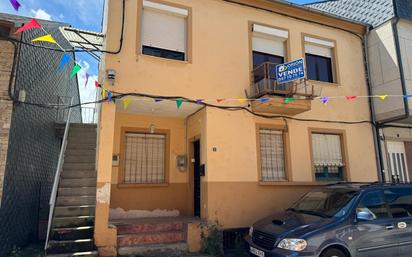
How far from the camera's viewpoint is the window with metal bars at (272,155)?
9148 millimetres

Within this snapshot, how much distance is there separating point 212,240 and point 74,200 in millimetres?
3704

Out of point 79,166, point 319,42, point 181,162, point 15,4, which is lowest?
point 79,166

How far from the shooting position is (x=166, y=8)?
8602mm

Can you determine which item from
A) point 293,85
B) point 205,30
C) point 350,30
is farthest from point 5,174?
point 350,30

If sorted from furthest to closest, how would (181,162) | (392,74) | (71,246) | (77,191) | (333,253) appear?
(392,74), (181,162), (77,191), (71,246), (333,253)

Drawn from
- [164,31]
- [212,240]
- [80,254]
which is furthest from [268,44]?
[80,254]

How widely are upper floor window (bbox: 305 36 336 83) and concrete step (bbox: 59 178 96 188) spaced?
7.70 metres

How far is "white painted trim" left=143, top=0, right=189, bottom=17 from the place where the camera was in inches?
332

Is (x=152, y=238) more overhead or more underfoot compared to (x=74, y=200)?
more underfoot

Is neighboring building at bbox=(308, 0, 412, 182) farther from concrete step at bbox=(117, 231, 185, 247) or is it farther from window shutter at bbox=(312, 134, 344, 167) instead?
concrete step at bbox=(117, 231, 185, 247)

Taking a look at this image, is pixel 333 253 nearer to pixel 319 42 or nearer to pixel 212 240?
pixel 212 240

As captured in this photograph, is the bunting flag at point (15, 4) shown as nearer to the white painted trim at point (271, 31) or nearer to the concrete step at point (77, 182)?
the concrete step at point (77, 182)

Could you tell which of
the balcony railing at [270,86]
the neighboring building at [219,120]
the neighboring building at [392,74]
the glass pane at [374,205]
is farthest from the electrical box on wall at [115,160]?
the neighboring building at [392,74]

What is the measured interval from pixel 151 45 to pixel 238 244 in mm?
5852
